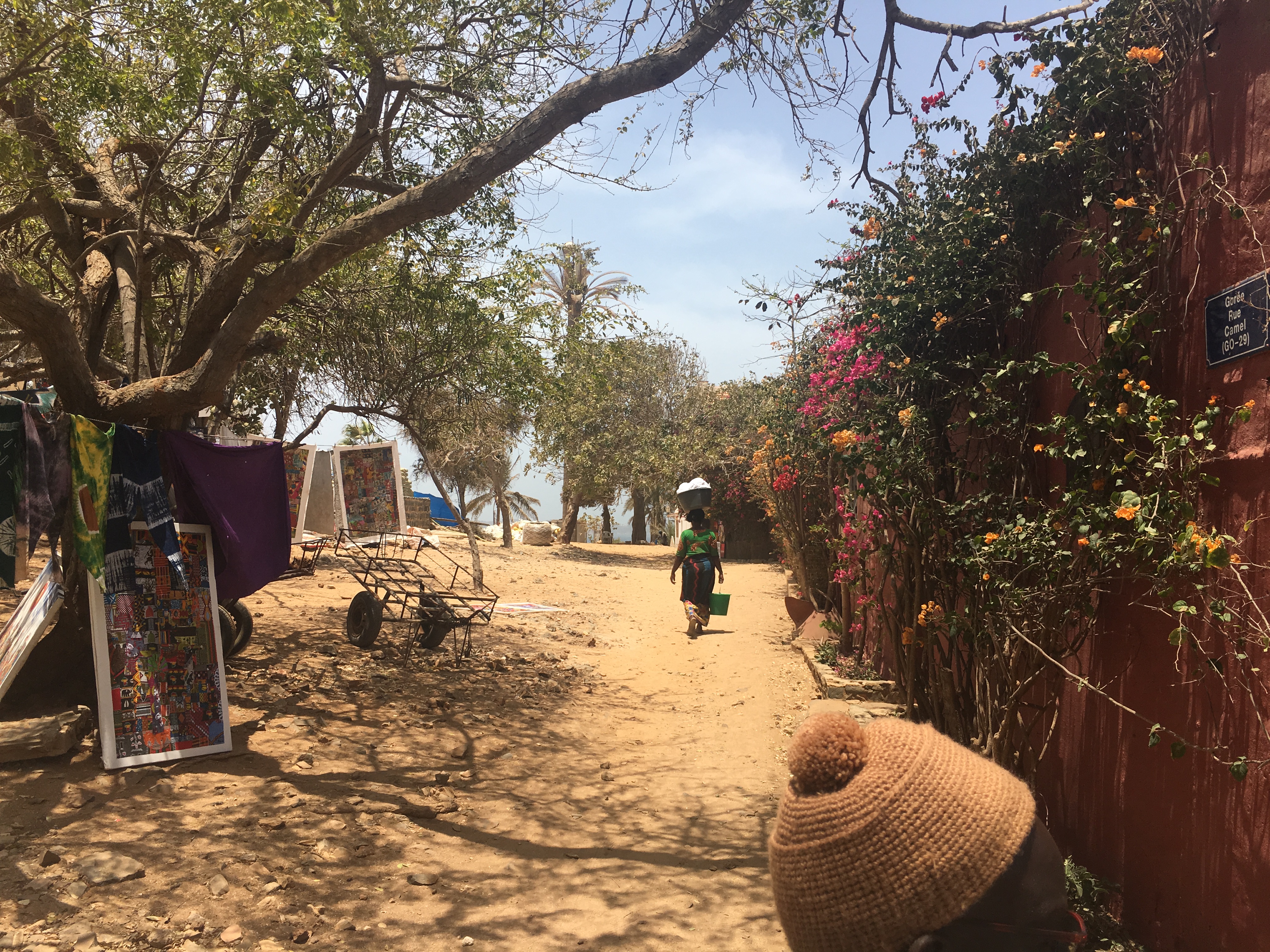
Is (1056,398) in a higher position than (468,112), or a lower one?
lower

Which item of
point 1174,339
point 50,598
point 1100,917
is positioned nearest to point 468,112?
point 50,598

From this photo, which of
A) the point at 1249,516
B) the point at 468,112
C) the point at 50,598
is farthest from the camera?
the point at 468,112

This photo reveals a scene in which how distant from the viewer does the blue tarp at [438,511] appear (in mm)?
30359

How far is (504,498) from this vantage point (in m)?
23.8

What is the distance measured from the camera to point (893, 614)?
550 cm

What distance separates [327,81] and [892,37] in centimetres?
450

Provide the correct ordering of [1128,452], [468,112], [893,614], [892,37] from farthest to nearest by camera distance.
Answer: [468,112] < [892,37] < [893,614] < [1128,452]

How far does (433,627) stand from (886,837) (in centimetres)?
833

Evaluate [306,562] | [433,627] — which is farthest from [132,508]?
[306,562]

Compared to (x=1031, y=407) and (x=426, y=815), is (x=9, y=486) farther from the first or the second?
(x=1031, y=407)

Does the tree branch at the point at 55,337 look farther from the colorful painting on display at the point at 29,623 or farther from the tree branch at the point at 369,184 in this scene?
the tree branch at the point at 369,184

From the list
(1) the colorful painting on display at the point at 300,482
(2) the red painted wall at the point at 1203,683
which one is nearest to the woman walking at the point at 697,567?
(1) the colorful painting on display at the point at 300,482

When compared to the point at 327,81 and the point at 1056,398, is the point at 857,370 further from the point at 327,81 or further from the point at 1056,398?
the point at 327,81

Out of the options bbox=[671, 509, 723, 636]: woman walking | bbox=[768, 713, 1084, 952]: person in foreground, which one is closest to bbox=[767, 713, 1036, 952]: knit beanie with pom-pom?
bbox=[768, 713, 1084, 952]: person in foreground
